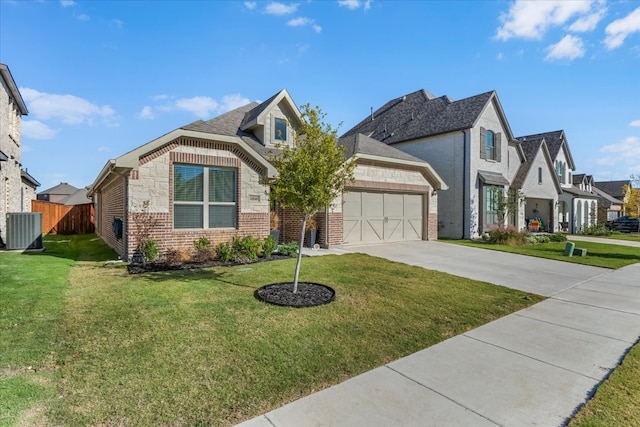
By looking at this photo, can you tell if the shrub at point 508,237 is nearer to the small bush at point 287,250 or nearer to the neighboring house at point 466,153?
the neighboring house at point 466,153

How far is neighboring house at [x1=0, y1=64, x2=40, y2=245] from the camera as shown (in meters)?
13.8

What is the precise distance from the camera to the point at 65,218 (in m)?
22.7

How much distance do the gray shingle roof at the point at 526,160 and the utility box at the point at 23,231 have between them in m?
26.2

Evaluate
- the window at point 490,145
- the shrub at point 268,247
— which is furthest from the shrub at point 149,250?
the window at point 490,145

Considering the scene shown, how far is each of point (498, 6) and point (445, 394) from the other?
11.2m

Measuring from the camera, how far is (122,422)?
2773 mm

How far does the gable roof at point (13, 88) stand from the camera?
1358cm

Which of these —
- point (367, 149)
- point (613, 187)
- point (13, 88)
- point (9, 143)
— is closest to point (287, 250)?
point (367, 149)

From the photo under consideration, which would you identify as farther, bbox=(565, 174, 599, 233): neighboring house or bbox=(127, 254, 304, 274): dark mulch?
bbox=(565, 174, 599, 233): neighboring house

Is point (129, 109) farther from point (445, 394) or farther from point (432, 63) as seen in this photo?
point (445, 394)

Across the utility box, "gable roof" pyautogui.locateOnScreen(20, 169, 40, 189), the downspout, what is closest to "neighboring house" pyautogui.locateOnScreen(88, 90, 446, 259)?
the utility box

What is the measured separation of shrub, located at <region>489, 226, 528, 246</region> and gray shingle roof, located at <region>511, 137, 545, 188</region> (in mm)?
6647

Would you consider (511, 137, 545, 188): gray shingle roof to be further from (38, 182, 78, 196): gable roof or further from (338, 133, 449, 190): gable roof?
(38, 182, 78, 196): gable roof

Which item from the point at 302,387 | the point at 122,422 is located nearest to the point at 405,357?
the point at 302,387
